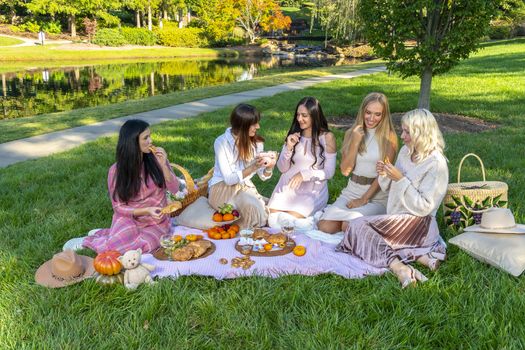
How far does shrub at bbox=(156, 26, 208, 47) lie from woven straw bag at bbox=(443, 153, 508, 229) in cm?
4365

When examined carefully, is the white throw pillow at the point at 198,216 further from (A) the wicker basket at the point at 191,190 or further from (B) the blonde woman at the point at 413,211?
(B) the blonde woman at the point at 413,211

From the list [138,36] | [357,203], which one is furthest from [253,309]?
[138,36]

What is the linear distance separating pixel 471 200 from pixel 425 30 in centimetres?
561

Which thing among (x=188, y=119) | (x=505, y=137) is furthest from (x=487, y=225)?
(x=188, y=119)

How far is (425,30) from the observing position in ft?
28.6

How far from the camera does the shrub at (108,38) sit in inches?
1526

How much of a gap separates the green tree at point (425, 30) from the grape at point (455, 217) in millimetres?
4987

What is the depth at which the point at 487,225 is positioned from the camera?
384 cm

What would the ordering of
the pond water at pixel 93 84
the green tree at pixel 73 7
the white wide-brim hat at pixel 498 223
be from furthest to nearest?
the green tree at pixel 73 7 < the pond water at pixel 93 84 < the white wide-brim hat at pixel 498 223

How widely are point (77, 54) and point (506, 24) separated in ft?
134

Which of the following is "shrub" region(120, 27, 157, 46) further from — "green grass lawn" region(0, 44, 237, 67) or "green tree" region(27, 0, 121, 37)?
"green grass lawn" region(0, 44, 237, 67)

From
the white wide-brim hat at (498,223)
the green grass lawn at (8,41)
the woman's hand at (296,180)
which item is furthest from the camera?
the green grass lawn at (8,41)

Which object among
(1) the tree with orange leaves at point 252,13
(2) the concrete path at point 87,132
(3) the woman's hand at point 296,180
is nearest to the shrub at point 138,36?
(1) the tree with orange leaves at point 252,13

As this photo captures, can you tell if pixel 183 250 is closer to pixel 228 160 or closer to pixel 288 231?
pixel 288 231
